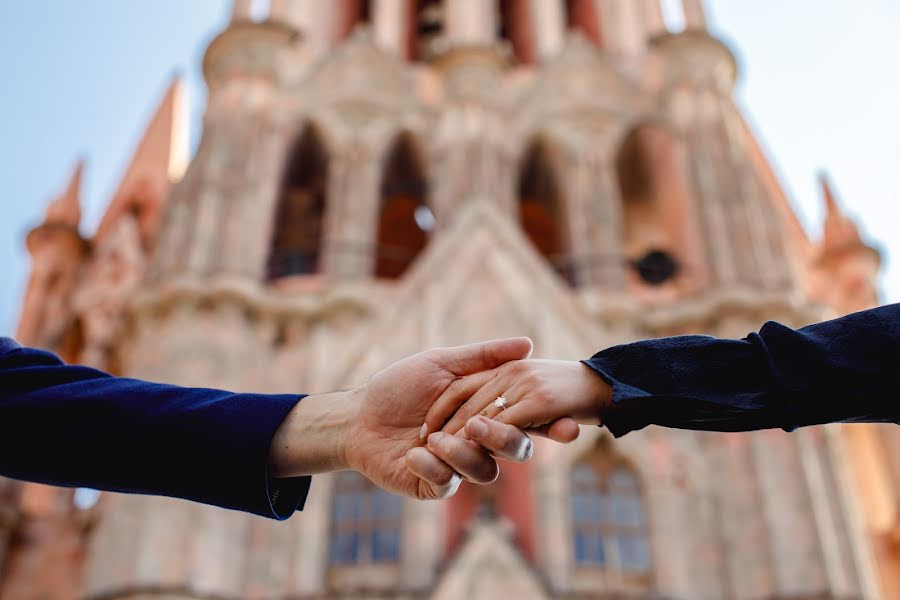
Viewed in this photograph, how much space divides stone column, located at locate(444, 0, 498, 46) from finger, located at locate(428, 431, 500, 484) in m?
19.5

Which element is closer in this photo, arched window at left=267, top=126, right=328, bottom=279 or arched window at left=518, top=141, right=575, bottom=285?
arched window at left=267, top=126, right=328, bottom=279

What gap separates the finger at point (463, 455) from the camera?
11.2ft

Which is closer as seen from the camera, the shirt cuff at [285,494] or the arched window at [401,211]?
the shirt cuff at [285,494]

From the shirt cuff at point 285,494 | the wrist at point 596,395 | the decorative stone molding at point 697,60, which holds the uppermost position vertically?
the decorative stone molding at point 697,60

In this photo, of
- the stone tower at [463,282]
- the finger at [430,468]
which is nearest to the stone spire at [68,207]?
the stone tower at [463,282]

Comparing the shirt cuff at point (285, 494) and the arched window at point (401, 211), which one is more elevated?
the arched window at point (401, 211)

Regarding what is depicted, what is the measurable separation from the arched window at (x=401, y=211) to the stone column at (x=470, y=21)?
2.72 m

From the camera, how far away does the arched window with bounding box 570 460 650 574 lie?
1400 centimetres

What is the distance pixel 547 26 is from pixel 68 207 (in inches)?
449

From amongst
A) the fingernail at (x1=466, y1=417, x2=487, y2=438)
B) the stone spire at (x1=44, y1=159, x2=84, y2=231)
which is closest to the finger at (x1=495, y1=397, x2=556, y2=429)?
the fingernail at (x1=466, y1=417, x2=487, y2=438)

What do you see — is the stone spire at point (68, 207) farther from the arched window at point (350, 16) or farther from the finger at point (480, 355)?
the finger at point (480, 355)

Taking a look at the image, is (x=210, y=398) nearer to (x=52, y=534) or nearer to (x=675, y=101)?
(x=52, y=534)

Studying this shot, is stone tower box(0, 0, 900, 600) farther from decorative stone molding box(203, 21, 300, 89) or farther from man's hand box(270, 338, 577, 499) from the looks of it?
man's hand box(270, 338, 577, 499)

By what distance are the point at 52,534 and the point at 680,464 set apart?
387 inches
